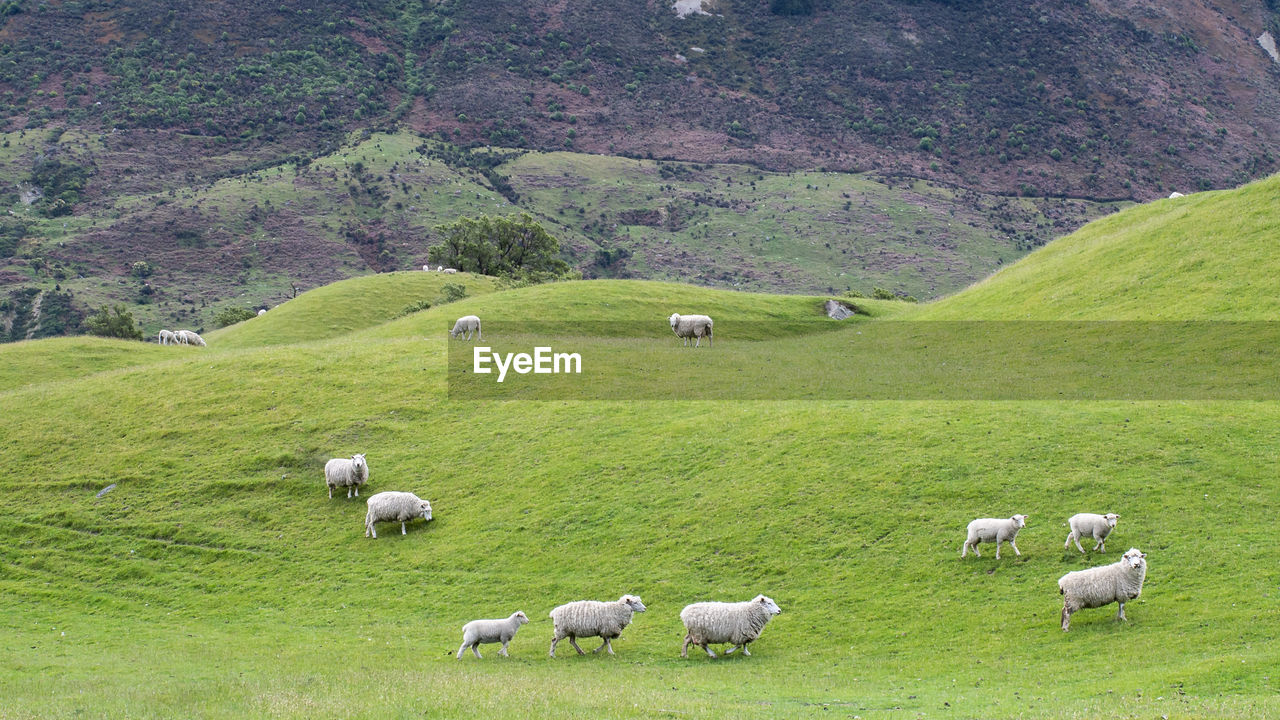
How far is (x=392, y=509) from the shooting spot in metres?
28.6

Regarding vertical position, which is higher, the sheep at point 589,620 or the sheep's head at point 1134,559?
the sheep's head at point 1134,559

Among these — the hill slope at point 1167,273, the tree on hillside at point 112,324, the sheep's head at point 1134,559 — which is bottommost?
the tree on hillside at point 112,324

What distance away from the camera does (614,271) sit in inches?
5807

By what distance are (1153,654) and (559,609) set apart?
11177mm

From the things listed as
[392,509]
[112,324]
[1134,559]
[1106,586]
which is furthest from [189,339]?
[1134,559]

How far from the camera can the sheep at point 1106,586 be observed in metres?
17.8

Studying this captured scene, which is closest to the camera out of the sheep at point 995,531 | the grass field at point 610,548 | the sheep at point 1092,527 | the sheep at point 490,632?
the grass field at point 610,548

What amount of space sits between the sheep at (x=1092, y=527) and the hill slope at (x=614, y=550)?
37 centimetres

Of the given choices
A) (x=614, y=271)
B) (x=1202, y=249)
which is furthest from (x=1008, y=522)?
(x=614, y=271)

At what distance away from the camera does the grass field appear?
15734 millimetres

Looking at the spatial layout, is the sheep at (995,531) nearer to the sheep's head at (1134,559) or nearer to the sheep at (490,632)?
the sheep's head at (1134,559)

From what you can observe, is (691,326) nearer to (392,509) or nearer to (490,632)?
(392,509)

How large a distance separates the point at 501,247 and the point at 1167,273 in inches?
2363

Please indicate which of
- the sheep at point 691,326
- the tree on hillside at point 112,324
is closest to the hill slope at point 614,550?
the sheep at point 691,326
